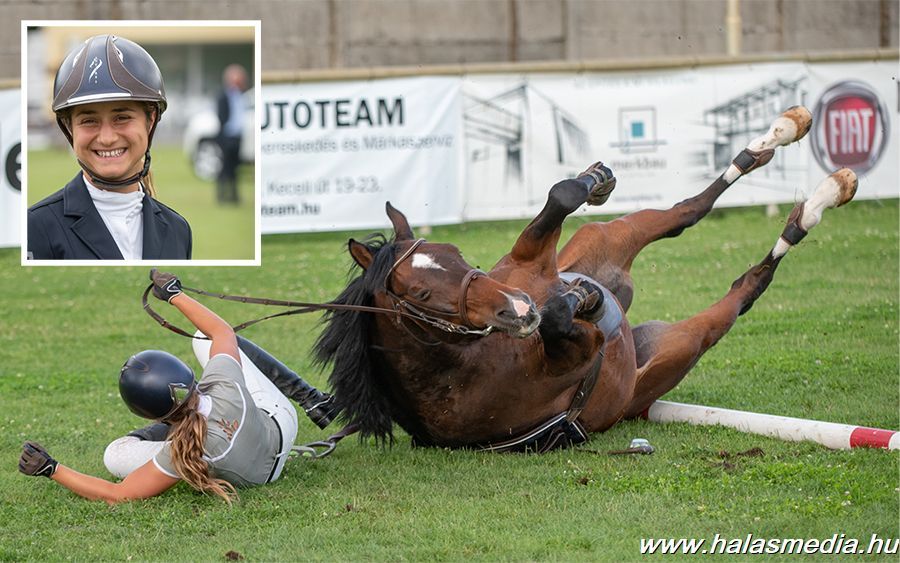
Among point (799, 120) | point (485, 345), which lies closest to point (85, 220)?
point (485, 345)

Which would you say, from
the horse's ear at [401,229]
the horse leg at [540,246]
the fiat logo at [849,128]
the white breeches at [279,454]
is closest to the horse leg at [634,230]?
the horse leg at [540,246]

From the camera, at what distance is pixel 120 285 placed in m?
12.9

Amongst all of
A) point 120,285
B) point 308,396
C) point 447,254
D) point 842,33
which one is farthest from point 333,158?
point 842,33

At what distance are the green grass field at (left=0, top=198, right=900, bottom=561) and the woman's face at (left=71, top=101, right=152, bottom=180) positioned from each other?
5.42 feet

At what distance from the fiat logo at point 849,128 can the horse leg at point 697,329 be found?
308 inches

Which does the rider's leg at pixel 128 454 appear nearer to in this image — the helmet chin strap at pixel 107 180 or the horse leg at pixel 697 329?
the helmet chin strap at pixel 107 180

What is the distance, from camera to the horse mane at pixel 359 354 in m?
6.11

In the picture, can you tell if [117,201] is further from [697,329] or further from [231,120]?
[231,120]

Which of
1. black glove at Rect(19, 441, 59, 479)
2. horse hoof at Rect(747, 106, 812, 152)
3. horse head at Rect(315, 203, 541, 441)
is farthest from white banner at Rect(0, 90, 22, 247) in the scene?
horse hoof at Rect(747, 106, 812, 152)

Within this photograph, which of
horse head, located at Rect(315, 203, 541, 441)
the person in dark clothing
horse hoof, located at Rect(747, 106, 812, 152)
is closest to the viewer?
horse head, located at Rect(315, 203, 541, 441)

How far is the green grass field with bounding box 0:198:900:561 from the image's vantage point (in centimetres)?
526

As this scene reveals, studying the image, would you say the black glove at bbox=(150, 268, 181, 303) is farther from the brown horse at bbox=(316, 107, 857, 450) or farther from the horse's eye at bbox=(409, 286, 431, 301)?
the horse's eye at bbox=(409, 286, 431, 301)

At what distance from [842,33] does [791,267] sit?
1000 centimetres

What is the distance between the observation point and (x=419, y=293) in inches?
231
